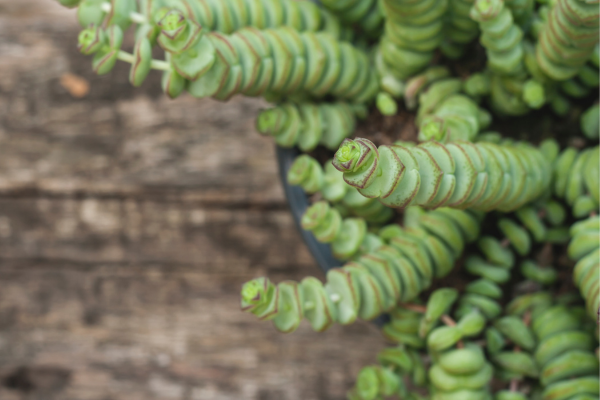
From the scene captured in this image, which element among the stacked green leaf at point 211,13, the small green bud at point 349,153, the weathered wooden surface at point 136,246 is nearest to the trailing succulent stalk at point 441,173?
the small green bud at point 349,153

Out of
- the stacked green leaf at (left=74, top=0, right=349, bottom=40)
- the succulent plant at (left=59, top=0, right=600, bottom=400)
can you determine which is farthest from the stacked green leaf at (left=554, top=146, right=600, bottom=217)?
the stacked green leaf at (left=74, top=0, right=349, bottom=40)

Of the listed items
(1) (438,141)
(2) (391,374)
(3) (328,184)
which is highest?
(1) (438,141)

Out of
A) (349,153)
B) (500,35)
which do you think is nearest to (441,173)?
(349,153)

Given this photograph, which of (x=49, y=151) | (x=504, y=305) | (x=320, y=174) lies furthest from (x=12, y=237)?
(x=504, y=305)

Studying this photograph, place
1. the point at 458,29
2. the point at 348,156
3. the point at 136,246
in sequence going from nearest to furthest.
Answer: the point at 348,156, the point at 458,29, the point at 136,246

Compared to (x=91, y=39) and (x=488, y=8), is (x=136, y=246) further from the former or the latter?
(x=488, y=8)

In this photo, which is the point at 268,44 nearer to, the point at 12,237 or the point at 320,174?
the point at 320,174
